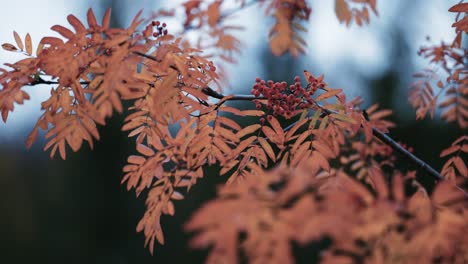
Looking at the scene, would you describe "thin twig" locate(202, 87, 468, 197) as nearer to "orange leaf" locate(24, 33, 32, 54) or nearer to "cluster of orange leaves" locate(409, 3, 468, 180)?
"cluster of orange leaves" locate(409, 3, 468, 180)

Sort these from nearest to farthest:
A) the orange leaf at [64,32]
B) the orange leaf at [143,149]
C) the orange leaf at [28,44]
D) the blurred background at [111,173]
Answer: the orange leaf at [64,32] < the orange leaf at [28,44] < the orange leaf at [143,149] < the blurred background at [111,173]

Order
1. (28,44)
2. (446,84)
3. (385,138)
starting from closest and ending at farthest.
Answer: (28,44) < (385,138) < (446,84)

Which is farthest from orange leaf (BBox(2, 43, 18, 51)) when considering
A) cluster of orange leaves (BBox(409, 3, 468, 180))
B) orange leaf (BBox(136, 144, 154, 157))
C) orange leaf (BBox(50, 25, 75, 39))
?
cluster of orange leaves (BBox(409, 3, 468, 180))

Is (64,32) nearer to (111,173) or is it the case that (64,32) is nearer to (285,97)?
(285,97)

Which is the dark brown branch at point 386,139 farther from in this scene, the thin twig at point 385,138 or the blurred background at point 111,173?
the blurred background at point 111,173

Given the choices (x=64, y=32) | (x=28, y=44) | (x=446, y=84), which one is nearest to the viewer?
(x=64, y=32)

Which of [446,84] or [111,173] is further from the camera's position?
[111,173]

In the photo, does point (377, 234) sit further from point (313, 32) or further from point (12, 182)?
point (12, 182)

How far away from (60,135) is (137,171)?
0.99 feet

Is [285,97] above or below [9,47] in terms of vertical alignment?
below

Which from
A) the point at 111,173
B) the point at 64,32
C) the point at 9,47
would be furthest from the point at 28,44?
the point at 111,173

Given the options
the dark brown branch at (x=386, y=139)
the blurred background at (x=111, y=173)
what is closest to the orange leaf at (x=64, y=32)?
the dark brown branch at (x=386, y=139)

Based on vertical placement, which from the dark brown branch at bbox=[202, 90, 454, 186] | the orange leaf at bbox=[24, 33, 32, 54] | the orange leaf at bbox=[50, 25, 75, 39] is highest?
the orange leaf at bbox=[24, 33, 32, 54]

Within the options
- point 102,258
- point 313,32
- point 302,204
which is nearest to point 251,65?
point 313,32
